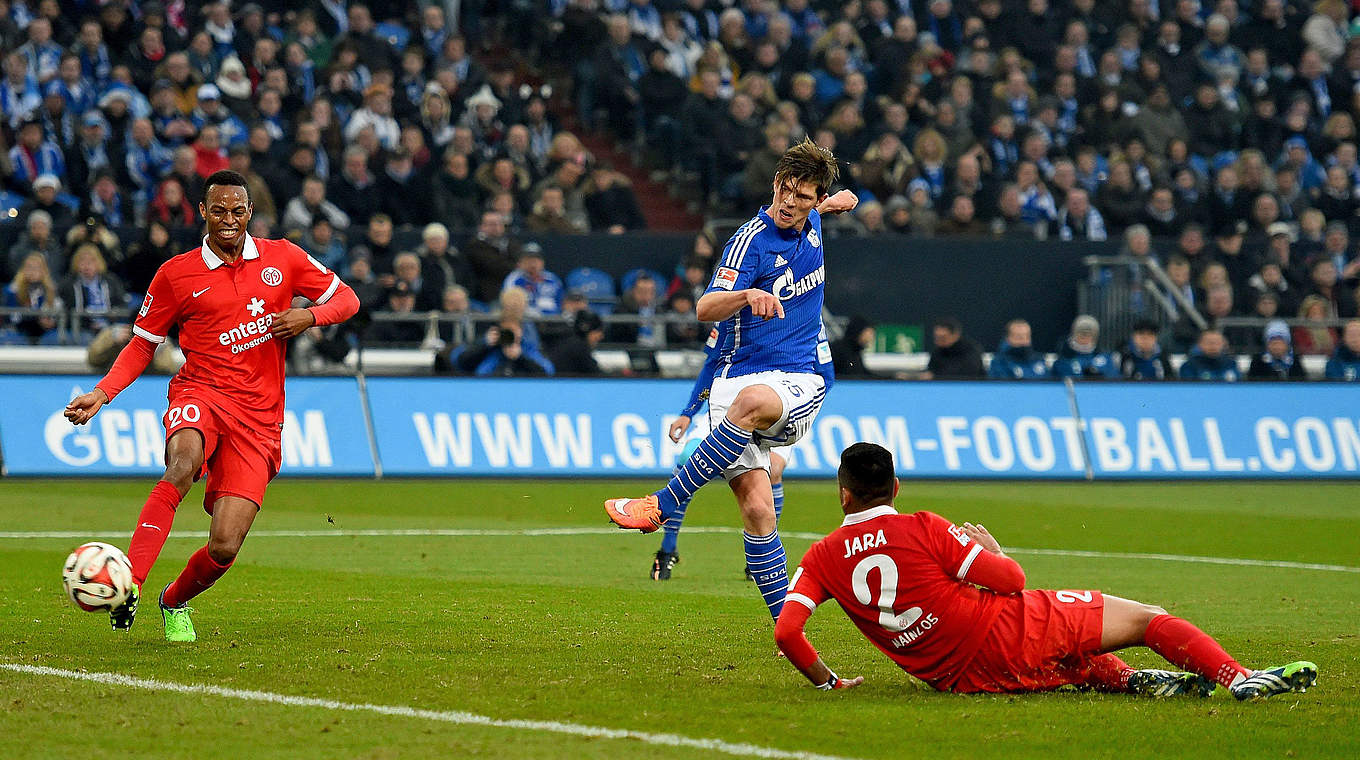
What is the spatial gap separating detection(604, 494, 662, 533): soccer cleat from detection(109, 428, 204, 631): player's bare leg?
1.95 metres

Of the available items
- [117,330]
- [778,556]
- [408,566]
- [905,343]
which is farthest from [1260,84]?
[778,556]

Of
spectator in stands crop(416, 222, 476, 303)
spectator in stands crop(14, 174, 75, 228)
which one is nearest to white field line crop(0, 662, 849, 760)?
spectator in stands crop(416, 222, 476, 303)

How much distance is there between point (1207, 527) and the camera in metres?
15.3

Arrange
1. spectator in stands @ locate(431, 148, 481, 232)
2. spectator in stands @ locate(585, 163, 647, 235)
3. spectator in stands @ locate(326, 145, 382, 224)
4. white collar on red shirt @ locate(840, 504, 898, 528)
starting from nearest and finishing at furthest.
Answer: white collar on red shirt @ locate(840, 504, 898, 528) < spectator in stands @ locate(326, 145, 382, 224) < spectator in stands @ locate(431, 148, 481, 232) < spectator in stands @ locate(585, 163, 647, 235)

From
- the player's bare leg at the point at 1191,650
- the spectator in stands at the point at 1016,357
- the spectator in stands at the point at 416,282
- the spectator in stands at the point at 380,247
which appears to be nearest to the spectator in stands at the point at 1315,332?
the spectator in stands at the point at 1016,357

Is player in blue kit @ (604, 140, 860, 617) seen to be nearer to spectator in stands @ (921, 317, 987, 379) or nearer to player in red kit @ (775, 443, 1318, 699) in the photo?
player in red kit @ (775, 443, 1318, 699)

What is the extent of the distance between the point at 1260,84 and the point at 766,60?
867 centimetres

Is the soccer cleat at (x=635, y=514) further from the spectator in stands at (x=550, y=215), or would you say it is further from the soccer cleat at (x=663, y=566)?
the spectator in stands at (x=550, y=215)

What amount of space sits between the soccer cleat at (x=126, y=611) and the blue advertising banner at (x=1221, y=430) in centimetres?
1322

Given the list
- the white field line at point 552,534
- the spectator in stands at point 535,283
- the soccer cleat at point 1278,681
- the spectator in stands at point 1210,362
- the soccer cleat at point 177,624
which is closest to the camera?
the soccer cleat at point 1278,681

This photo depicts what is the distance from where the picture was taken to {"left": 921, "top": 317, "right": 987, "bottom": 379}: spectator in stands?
19.8m

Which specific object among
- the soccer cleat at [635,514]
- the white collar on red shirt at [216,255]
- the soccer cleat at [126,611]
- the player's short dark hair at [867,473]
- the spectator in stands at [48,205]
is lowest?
the soccer cleat at [126,611]

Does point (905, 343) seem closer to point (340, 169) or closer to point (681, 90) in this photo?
point (681, 90)

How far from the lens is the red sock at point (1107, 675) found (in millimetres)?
7059
